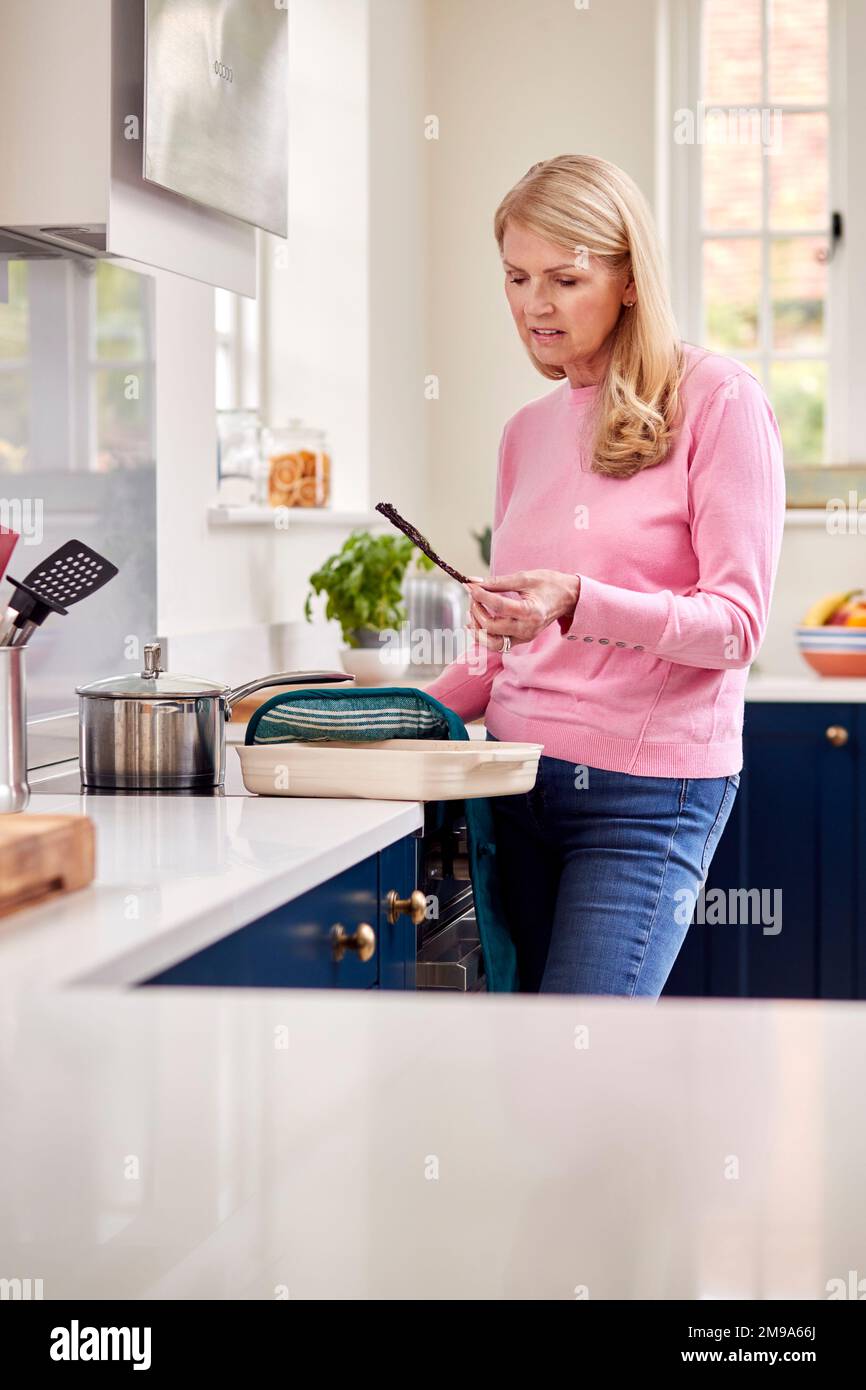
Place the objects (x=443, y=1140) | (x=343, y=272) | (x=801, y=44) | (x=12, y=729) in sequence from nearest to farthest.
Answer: (x=443, y=1140) < (x=12, y=729) < (x=343, y=272) < (x=801, y=44)

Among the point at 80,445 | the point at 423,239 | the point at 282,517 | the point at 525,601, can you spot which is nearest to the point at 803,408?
the point at 423,239

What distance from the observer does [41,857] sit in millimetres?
1142

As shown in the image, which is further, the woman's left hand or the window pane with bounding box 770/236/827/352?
the window pane with bounding box 770/236/827/352

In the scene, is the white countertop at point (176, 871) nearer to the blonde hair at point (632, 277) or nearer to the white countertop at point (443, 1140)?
the white countertop at point (443, 1140)

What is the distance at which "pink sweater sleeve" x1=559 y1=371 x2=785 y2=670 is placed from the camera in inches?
63.3

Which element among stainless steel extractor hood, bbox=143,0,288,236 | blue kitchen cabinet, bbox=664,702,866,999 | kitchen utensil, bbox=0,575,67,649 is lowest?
blue kitchen cabinet, bbox=664,702,866,999

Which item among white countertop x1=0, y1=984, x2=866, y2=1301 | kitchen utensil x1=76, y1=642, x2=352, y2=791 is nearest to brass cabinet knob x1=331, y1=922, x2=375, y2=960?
kitchen utensil x1=76, y1=642, x2=352, y2=791

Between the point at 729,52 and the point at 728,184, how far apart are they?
29cm

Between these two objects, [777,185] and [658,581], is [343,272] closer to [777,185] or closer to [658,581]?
[777,185]

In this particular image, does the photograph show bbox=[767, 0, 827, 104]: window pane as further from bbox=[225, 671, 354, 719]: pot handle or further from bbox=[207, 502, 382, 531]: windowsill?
bbox=[225, 671, 354, 719]: pot handle

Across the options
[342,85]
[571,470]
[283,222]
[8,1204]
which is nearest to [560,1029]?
[8,1204]

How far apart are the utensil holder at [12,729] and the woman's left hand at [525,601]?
0.43m

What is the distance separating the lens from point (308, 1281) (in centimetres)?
93

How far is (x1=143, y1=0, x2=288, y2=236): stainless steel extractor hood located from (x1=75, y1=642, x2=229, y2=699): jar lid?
1.66 feet
